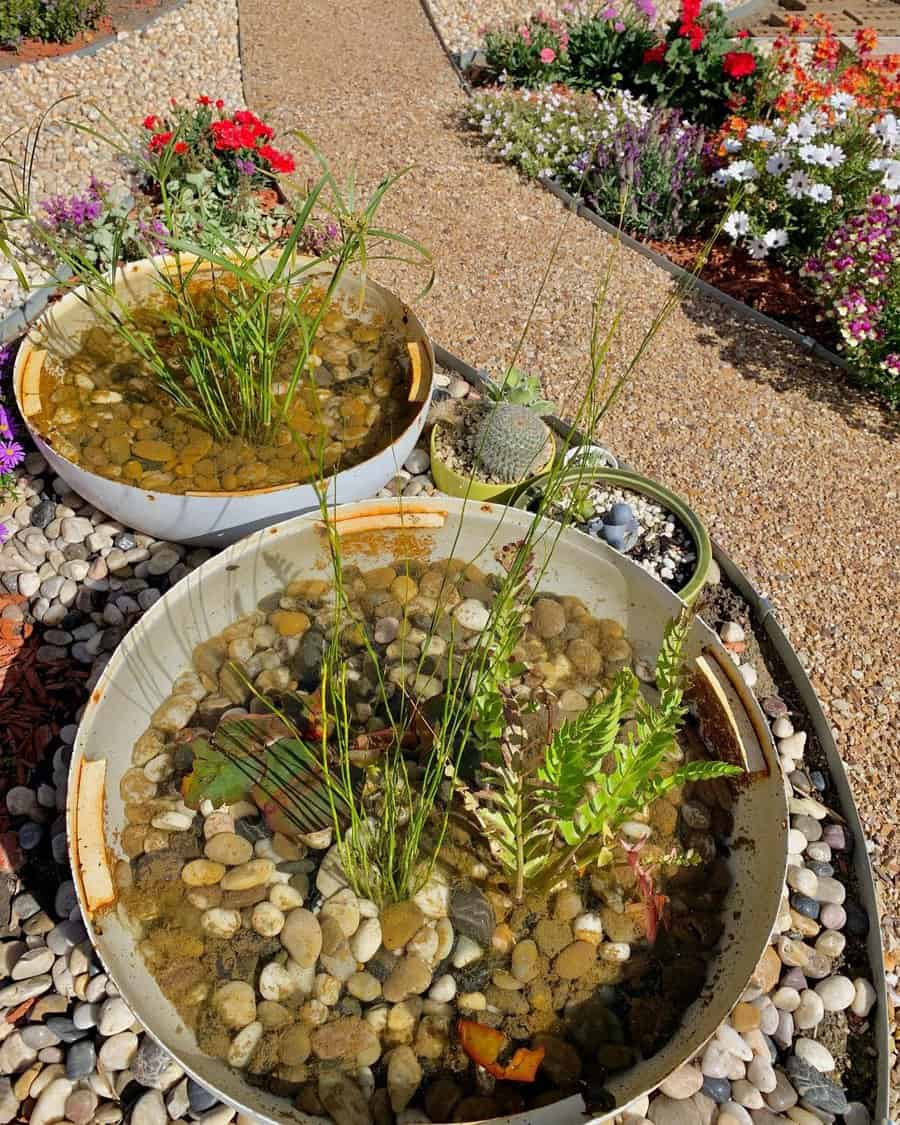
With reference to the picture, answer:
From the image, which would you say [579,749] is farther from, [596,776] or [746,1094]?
[746,1094]

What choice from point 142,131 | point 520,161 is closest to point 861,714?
point 520,161

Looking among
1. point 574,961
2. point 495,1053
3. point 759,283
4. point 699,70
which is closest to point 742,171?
point 759,283

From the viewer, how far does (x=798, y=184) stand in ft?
13.7

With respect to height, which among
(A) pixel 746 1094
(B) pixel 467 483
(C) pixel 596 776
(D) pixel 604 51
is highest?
(D) pixel 604 51

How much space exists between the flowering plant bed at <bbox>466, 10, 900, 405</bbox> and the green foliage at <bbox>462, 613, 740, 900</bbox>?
7.96 ft

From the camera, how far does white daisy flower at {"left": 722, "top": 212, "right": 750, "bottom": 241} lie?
4.31m

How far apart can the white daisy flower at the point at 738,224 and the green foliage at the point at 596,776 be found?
10.6 feet

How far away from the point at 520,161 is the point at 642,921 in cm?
436

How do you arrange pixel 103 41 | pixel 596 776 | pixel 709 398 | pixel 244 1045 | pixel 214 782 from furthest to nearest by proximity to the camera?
pixel 103 41 → pixel 709 398 → pixel 214 782 → pixel 244 1045 → pixel 596 776

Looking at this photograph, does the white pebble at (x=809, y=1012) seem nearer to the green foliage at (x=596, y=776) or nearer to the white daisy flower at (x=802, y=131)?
the green foliage at (x=596, y=776)

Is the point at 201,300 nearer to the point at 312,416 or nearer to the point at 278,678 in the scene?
the point at 312,416

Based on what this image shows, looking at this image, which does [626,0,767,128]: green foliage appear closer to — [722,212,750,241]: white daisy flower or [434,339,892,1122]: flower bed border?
[722,212,750,241]: white daisy flower

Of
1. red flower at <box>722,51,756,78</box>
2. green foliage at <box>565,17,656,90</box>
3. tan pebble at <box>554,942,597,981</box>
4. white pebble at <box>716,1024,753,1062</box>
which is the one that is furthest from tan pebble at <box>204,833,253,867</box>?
green foliage at <box>565,17,656,90</box>

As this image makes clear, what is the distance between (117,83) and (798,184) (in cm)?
420
